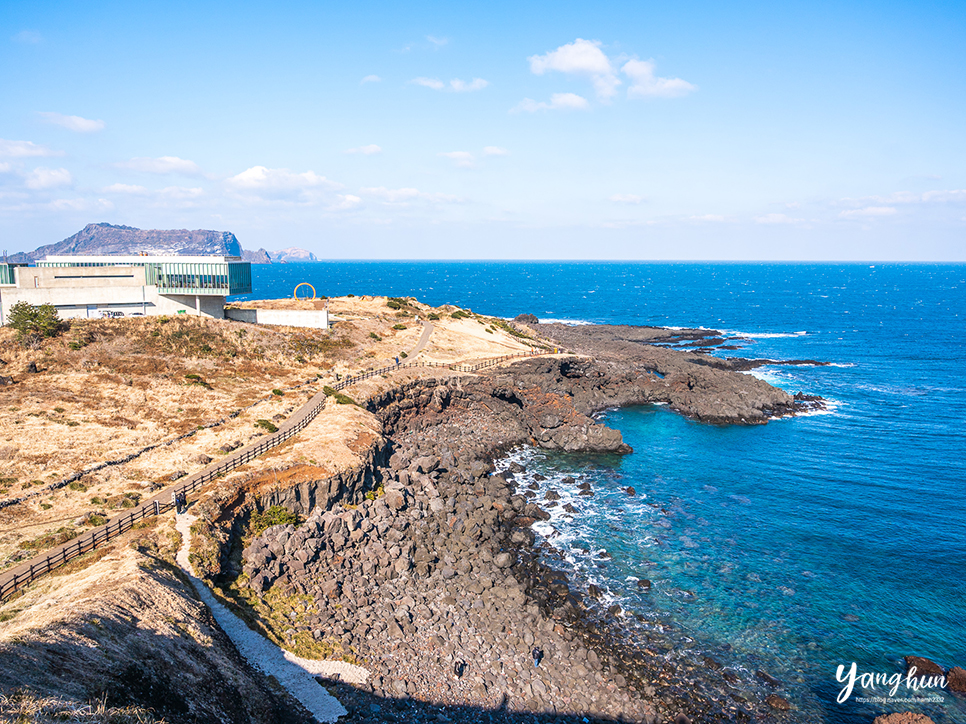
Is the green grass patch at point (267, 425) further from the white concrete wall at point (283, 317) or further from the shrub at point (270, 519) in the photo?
the white concrete wall at point (283, 317)

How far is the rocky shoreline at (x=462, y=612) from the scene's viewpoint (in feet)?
90.6

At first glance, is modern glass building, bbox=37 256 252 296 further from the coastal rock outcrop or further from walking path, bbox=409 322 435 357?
the coastal rock outcrop

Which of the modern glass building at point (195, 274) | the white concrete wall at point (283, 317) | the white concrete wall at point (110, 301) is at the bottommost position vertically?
the white concrete wall at point (283, 317)

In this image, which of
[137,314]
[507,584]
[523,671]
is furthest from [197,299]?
[523,671]

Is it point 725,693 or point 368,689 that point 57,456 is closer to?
point 368,689

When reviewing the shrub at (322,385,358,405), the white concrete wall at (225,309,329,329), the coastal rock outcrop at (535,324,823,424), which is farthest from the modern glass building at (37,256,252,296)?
the coastal rock outcrop at (535,324,823,424)

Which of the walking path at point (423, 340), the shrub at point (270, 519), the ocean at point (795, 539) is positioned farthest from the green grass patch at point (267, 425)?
the walking path at point (423, 340)

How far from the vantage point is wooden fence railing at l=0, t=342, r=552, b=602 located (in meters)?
25.9

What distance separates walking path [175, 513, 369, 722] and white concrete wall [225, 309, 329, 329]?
52.4m

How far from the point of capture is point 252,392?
56656 mm

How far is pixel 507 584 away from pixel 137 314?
205 ft

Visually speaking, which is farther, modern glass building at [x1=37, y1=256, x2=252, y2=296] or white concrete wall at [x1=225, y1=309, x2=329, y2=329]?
white concrete wall at [x1=225, y1=309, x2=329, y2=329]

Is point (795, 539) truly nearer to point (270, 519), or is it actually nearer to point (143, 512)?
point (270, 519)

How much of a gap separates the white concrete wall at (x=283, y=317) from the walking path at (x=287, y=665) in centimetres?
5243
